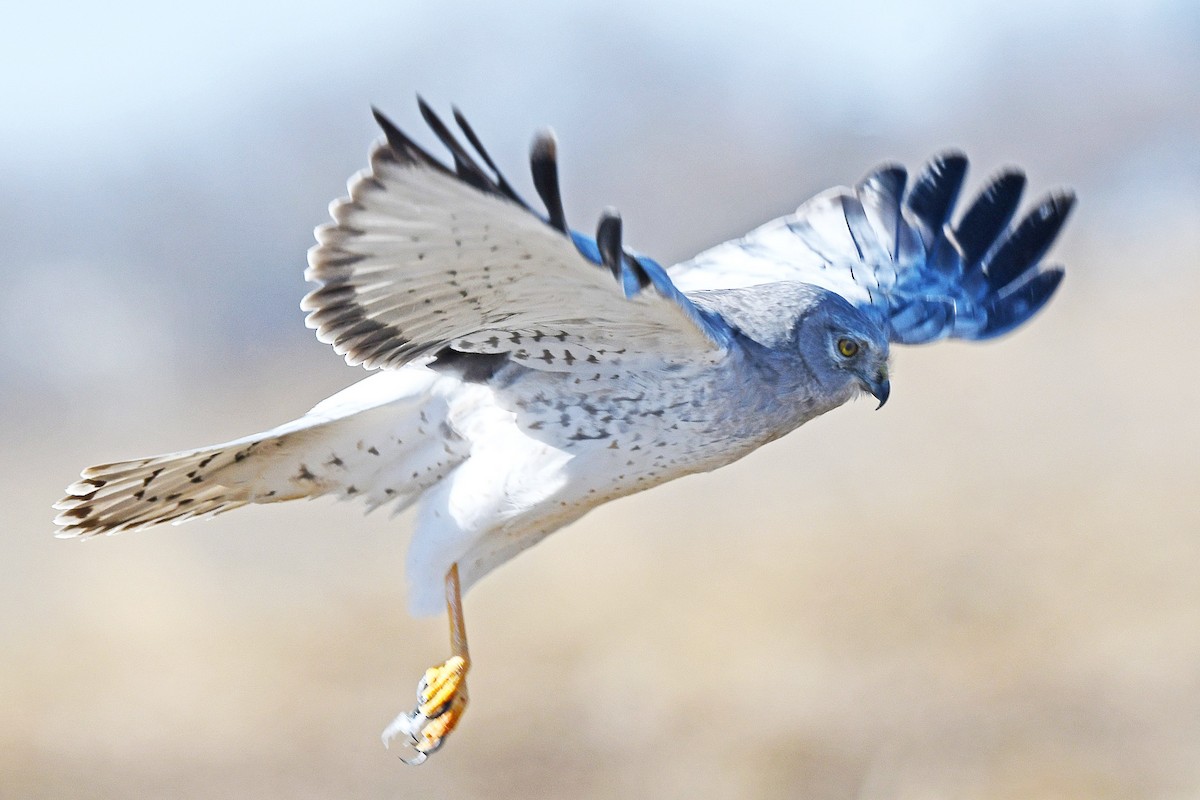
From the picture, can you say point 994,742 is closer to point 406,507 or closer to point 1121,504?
point 1121,504

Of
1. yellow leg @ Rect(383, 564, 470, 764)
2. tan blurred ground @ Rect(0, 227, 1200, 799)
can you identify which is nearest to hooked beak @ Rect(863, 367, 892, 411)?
yellow leg @ Rect(383, 564, 470, 764)

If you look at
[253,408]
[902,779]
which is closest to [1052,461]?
[902,779]

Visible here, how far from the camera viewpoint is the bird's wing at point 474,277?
4.05 meters

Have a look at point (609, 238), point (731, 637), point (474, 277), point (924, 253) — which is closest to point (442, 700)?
point (474, 277)

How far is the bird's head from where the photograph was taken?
5258 mm

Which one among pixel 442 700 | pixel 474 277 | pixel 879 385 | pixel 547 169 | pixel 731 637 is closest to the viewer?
pixel 547 169

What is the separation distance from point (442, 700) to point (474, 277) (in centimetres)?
184

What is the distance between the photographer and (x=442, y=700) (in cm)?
559

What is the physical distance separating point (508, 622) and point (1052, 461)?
6.26 m

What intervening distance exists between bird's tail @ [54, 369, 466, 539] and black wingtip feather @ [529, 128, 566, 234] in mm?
1511

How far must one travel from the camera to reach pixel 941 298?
655cm

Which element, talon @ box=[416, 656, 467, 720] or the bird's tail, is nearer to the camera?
the bird's tail

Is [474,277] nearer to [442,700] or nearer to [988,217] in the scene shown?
[442,700]

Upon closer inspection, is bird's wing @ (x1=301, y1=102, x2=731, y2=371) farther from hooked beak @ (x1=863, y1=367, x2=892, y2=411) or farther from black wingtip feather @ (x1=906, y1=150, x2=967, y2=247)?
black wingtip feather @ (x1=906, y1=150, x2=967, y2=247)
